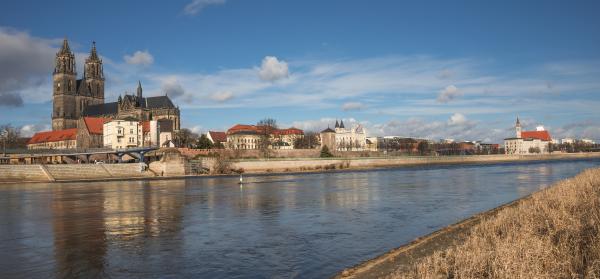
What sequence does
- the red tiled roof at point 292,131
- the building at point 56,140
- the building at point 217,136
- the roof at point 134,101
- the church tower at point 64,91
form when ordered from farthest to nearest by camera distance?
the red tiled roof at point 292,131
the building at point 217,136
the church tower at point 64,91
the roof at point 134,101
the building at point 56,140

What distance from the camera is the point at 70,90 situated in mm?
156625

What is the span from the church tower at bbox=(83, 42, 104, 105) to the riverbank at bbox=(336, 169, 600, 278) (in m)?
163

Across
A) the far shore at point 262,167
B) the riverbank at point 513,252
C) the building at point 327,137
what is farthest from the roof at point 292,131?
the riverbank at point 513,252

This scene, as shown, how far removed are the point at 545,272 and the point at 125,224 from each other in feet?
61.1

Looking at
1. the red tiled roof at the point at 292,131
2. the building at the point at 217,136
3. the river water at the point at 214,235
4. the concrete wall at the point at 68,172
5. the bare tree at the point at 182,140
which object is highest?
the red tiled roof at the point at 292,131

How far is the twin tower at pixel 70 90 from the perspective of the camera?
155 m

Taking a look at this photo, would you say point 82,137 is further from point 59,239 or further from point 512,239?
point 512,239

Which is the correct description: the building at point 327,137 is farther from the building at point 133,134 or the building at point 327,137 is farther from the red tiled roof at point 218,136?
the building at point 133,134

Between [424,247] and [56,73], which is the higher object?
[56,73]

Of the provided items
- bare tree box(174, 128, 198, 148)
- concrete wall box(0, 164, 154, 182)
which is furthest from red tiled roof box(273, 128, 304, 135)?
concrete wall box(0, 164, 154, 182)

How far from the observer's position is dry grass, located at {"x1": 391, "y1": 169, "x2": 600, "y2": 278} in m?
8.94

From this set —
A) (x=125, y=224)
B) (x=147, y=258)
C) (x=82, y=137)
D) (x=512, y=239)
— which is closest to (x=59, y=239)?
(x=125, y=224)

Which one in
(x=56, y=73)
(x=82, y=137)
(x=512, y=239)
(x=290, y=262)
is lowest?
(x=290, y=262)

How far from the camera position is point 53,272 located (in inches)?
512
